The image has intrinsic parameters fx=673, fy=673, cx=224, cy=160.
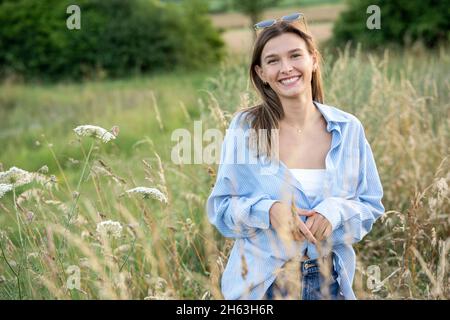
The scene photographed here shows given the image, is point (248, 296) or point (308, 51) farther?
point (308, 51)

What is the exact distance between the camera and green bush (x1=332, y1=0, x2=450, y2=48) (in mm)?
13859

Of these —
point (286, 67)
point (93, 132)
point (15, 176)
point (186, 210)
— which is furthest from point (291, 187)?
point (186, 210)

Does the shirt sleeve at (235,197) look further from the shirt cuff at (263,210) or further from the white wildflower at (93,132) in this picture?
the white wildflower at (93,132)

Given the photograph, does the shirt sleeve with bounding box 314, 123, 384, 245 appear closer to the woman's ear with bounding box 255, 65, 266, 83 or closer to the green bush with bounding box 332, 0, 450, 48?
the woman's ear with bounding box 255, 65, 266, 83

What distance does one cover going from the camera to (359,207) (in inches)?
90.3

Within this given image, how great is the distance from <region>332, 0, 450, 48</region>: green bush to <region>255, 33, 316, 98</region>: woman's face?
11725 mm

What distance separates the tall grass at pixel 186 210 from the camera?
2.61 meters

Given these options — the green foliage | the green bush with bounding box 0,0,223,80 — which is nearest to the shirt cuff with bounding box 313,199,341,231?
the green bush with bounding box 0,0,223,80

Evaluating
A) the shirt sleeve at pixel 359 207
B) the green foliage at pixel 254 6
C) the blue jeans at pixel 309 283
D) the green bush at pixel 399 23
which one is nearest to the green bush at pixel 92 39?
the green foliage at pixel 254 6

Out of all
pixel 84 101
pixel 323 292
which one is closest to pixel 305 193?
pixel 323 292

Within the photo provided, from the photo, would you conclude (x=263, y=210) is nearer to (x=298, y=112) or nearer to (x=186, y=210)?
(x=298, y=112)

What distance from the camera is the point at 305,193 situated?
2285 millimetres
